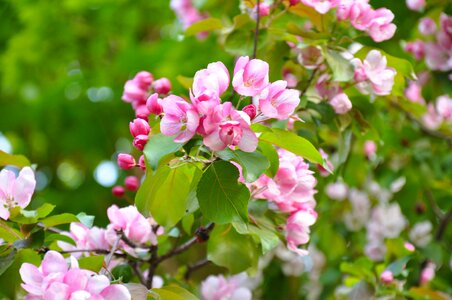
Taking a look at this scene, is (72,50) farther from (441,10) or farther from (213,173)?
(213,173)

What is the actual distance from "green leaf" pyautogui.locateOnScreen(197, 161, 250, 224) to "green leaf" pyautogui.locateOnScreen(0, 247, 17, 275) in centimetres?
31

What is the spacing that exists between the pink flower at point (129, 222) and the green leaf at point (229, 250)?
0.44 ft

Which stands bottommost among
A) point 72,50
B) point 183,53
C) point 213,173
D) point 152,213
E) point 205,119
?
point 72,50

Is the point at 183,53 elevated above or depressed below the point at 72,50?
above

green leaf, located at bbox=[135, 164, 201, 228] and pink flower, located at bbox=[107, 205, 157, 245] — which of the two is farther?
pink flower, located at bbox=[107, 205, 157, 245]

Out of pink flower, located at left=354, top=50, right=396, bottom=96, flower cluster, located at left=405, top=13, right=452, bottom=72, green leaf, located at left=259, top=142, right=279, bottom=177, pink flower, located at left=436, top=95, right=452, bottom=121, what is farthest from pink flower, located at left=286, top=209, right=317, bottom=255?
pink flower, located at left=436, top=95, right=452, bottom=121

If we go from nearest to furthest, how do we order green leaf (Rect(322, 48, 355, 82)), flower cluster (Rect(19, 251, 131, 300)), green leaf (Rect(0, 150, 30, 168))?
flower cluster (Rect(19, 251, 131, 300)) < green leaf (Rect(0, 150, 30, 168)) < green leaf (Rect(322, 48, 355, 82))

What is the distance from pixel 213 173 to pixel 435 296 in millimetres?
881

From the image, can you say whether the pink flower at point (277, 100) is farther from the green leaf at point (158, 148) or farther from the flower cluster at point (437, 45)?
the flower cluster at point (437, 45)

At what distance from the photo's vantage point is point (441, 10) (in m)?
1.95

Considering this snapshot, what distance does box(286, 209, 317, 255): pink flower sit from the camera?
50.4 inches

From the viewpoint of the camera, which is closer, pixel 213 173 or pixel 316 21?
pixel 213 173

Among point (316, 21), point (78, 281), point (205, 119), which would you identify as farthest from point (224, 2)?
point (78, 281)

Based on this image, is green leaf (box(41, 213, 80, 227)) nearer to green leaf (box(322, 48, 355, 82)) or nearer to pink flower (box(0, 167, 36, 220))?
pink flower (box(0, 167, 36, 220))
